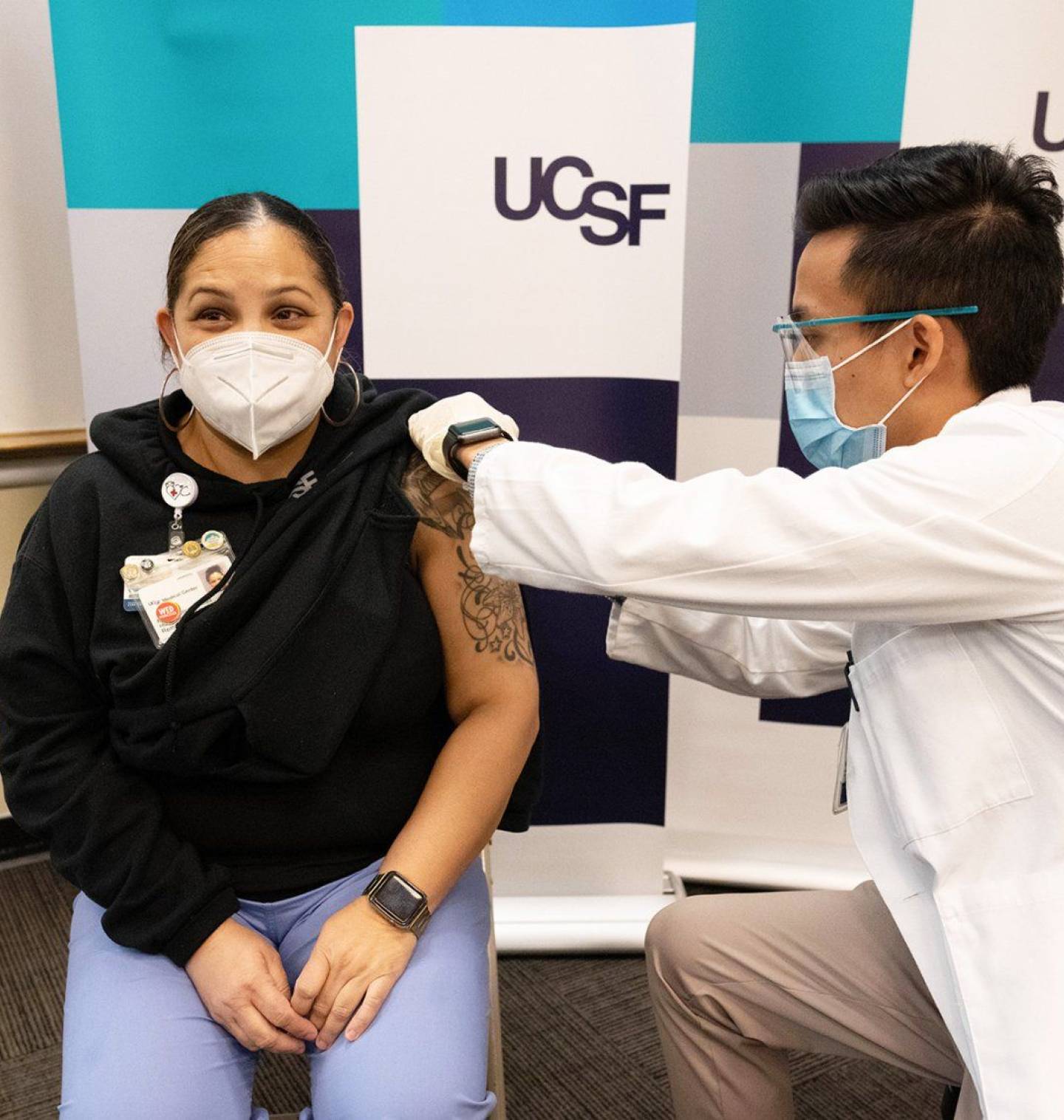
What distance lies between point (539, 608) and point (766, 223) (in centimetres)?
88

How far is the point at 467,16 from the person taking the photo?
179 centimetres

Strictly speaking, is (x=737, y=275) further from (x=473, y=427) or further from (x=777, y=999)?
(x=777, y=999)

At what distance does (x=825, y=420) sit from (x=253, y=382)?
27.8 inches

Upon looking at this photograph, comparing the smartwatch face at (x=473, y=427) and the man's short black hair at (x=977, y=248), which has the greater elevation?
the man's short black hair at (x=977, y=248)

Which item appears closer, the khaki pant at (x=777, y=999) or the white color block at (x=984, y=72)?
the khaki pant at (x=777, y=999)

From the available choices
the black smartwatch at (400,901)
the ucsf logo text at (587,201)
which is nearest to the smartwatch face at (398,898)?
the black smartwatch at (400,901)

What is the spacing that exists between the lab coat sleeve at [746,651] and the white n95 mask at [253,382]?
50cm

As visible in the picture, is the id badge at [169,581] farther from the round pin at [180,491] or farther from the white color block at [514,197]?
the white color block at [514,197]

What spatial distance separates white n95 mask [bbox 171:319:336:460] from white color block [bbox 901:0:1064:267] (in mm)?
1308

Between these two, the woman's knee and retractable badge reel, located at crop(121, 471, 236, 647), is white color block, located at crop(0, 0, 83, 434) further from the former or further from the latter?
the woman's knee

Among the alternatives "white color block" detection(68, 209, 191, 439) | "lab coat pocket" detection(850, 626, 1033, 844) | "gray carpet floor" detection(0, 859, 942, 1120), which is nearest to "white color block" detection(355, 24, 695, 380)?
"white color block" detection(68, 209, 191, 439)

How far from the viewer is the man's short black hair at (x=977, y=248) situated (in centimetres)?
118

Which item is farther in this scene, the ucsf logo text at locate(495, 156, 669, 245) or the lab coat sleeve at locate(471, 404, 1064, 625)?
the ucsf logo text at locate(495, 156, 669, 245)

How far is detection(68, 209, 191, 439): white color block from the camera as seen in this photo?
186cm
